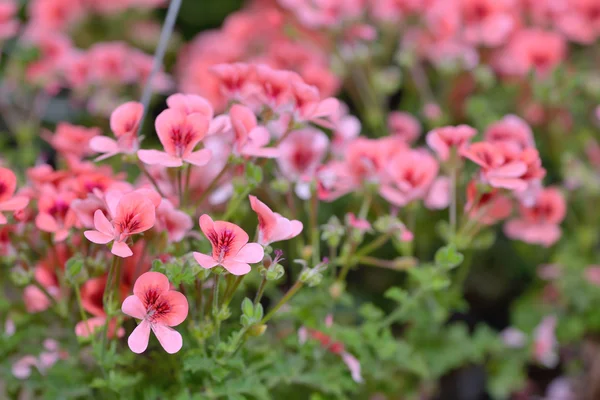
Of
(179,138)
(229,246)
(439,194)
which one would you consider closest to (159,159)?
(179,138)

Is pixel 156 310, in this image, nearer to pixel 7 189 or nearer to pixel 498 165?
pixel 7 189

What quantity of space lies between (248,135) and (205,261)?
205 mm

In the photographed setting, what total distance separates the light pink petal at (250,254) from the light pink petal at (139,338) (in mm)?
115

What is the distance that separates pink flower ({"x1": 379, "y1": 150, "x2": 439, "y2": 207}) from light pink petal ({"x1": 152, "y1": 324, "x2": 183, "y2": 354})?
0.39m

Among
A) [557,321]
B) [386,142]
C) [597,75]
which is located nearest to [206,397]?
[386,142]

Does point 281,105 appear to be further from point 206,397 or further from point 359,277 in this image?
point 359,277

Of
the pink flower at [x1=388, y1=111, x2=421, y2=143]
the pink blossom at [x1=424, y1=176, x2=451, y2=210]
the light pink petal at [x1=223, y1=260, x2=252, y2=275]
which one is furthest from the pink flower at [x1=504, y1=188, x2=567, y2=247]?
the light pink petal at [x1=223, y1=260, x2=252, y2=275]

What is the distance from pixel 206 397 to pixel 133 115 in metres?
0.33

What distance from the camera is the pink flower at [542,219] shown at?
3.75 feet

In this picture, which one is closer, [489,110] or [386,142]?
[386,142]

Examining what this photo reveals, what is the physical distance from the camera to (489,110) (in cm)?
147

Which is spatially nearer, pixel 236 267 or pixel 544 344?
pixel 236 267

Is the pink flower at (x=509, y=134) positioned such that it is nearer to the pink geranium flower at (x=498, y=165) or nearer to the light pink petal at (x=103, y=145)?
the pink geranium flower at (x=498, y=165)

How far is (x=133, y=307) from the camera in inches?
27.0
